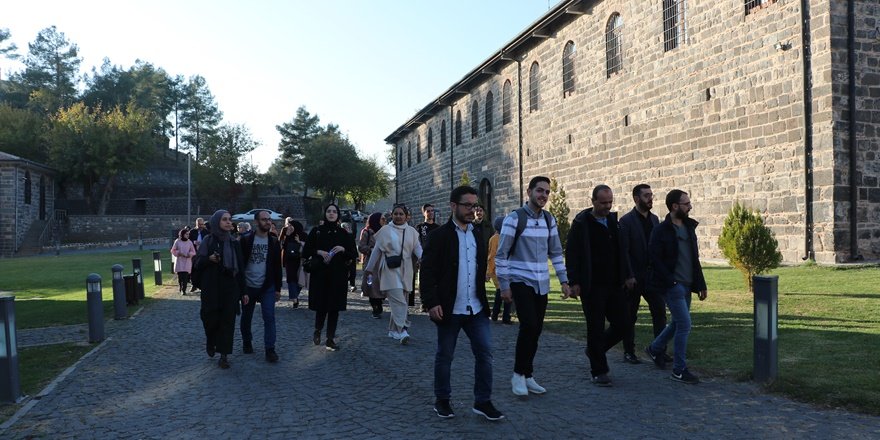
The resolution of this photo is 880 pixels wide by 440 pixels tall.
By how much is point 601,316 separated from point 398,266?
3.57 metres

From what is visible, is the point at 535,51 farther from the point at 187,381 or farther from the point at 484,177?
the point at 187,381

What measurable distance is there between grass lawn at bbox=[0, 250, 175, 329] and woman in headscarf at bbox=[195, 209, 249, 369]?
218 inches

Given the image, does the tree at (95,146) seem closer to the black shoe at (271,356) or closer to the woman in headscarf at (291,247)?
the woman in headscarf at (291,247)

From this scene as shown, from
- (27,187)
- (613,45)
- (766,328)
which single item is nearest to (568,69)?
(613,45)

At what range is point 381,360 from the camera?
746cm

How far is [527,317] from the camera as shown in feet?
17.8

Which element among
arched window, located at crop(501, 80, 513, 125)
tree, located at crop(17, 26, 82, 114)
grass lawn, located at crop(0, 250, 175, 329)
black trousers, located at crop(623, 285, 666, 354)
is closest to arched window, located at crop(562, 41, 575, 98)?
arched window, located at crop(501, 80, 513, 125)

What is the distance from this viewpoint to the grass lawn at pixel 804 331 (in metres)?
5.72

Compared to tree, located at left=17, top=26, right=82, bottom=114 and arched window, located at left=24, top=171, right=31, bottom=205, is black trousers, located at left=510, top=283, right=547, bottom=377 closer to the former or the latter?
arched window, located at left=24, top=171, right=31, bottom=205

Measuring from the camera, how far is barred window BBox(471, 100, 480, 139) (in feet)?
110

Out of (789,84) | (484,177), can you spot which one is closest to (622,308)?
(789,84)

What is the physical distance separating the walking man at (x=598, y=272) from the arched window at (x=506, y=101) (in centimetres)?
2360

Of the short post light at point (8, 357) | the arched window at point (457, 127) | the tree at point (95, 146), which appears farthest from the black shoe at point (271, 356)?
the tree at point (95, 146)

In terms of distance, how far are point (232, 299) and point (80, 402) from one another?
1.99m
